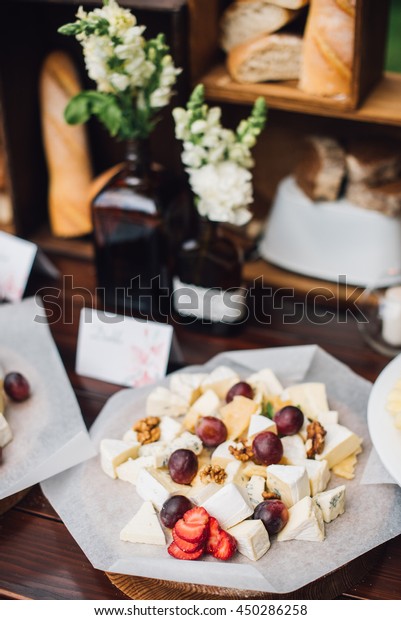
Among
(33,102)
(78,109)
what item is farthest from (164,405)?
(33,102)

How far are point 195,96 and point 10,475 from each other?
1.90ft

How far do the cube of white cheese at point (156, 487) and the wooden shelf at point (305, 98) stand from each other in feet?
2.08

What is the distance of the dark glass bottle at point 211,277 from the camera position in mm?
1221

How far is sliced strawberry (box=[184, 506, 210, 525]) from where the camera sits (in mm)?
827

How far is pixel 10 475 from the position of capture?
0.95 metres

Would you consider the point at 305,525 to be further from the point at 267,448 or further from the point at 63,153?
the point at 63,153

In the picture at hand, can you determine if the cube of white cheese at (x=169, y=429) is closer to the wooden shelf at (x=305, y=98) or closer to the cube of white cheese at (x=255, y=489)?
the cube of white cheese at (x=255, y=489)

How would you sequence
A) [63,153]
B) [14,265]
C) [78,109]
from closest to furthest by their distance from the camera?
[78,109] < [14,265] < [63,153]

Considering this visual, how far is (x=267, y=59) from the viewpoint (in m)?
1.19

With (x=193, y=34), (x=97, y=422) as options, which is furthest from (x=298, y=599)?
(x=193, y=34)

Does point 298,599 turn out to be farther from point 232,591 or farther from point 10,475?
point 10,475

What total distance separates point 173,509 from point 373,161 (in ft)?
2.31

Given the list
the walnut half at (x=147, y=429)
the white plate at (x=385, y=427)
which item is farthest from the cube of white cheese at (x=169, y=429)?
the white plate at (x=385, y=427)

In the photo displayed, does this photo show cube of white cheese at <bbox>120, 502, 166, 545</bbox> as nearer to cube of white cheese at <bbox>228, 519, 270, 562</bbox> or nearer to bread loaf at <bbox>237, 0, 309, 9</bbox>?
cube of white cheese at <bbox>228, 519, 270, 562</bbox>
